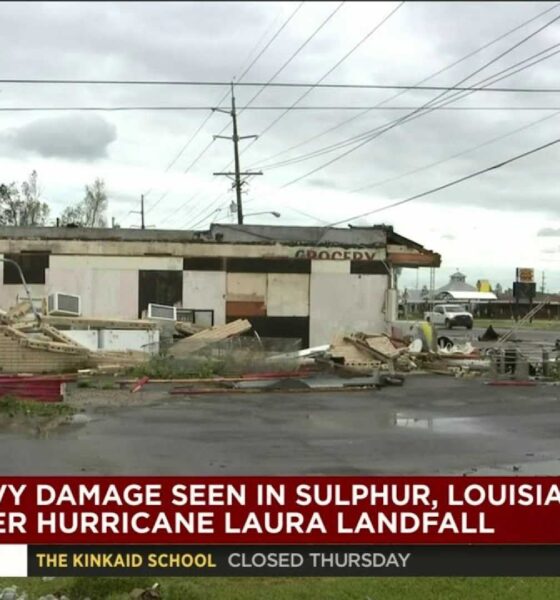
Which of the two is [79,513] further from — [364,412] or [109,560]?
[364,412]

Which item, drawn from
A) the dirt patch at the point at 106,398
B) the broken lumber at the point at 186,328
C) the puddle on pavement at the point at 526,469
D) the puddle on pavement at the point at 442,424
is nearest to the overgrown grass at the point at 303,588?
the puddle on pavement at the point at 526,469

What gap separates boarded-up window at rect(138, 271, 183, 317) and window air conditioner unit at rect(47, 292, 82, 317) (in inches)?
147

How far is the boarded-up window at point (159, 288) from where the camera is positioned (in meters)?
27.4

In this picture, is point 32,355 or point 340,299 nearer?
point 32,355

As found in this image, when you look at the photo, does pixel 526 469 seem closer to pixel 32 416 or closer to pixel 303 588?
pixel 303 588

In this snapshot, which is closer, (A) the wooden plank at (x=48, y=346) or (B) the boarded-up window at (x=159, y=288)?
(A) the wooden plank at (x=48, y=346)

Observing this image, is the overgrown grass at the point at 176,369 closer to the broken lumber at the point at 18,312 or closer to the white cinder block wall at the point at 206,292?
the broken lumber at the point at 18,312

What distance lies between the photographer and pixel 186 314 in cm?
2745

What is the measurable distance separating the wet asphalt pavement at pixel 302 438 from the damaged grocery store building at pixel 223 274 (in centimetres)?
1122

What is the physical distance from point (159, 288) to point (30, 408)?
46.3ft

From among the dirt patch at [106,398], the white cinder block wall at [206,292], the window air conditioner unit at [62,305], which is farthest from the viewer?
the white cinder block wall at [206,292]

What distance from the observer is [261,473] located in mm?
8766

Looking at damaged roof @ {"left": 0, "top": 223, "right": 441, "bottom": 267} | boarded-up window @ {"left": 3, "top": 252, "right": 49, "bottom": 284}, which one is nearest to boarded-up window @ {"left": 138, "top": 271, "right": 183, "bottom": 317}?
damaged roof @ {"left": 0, "top": 223, "right": 441, "bottom": 267}

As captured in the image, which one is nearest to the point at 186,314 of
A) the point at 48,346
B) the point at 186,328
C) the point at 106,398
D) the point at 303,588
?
the point at 186,328
